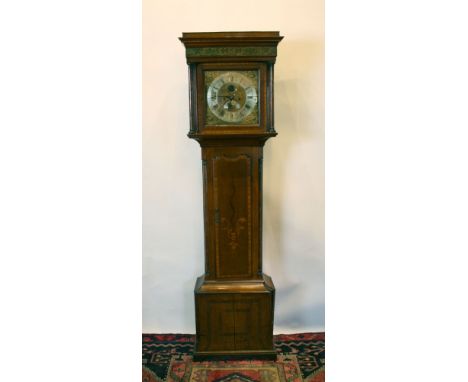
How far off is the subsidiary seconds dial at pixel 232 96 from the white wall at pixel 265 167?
480 mm

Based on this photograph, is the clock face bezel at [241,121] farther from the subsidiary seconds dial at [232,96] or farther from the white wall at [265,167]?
the white wall at [265,167]

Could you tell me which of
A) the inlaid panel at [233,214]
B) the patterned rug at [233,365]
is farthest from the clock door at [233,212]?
the patterned rug at [233,365]

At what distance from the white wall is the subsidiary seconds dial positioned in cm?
48

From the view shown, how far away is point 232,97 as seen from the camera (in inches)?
92.7

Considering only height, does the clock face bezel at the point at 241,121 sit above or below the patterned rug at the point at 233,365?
above

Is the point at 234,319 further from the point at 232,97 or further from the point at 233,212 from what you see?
the point at 232,97

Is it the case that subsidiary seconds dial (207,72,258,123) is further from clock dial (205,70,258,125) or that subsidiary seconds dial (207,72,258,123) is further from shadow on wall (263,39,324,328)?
shadow on wall (263,39,324,328)

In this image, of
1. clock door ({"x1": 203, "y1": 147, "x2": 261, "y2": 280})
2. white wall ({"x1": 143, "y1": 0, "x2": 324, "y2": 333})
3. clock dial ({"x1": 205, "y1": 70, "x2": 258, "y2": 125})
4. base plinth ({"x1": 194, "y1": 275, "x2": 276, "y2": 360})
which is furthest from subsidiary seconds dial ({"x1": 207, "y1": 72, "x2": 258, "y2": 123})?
base plinth ({"x1": 194, "y1": 275, "x2": 276, "y2": 360})

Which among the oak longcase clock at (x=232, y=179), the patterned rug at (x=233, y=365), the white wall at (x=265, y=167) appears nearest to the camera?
the oak longcase clock at (x=232, y=179)

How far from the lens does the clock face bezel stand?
2.32m

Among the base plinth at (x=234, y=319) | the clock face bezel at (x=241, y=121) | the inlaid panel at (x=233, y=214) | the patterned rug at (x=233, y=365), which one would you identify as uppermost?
the clock face bezel at (x=241, y=121)

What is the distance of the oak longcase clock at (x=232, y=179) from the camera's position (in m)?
2.30

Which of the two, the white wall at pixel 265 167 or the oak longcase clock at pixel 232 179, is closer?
the oak longcase clock at pixel 232 179

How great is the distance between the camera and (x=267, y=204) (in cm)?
288
